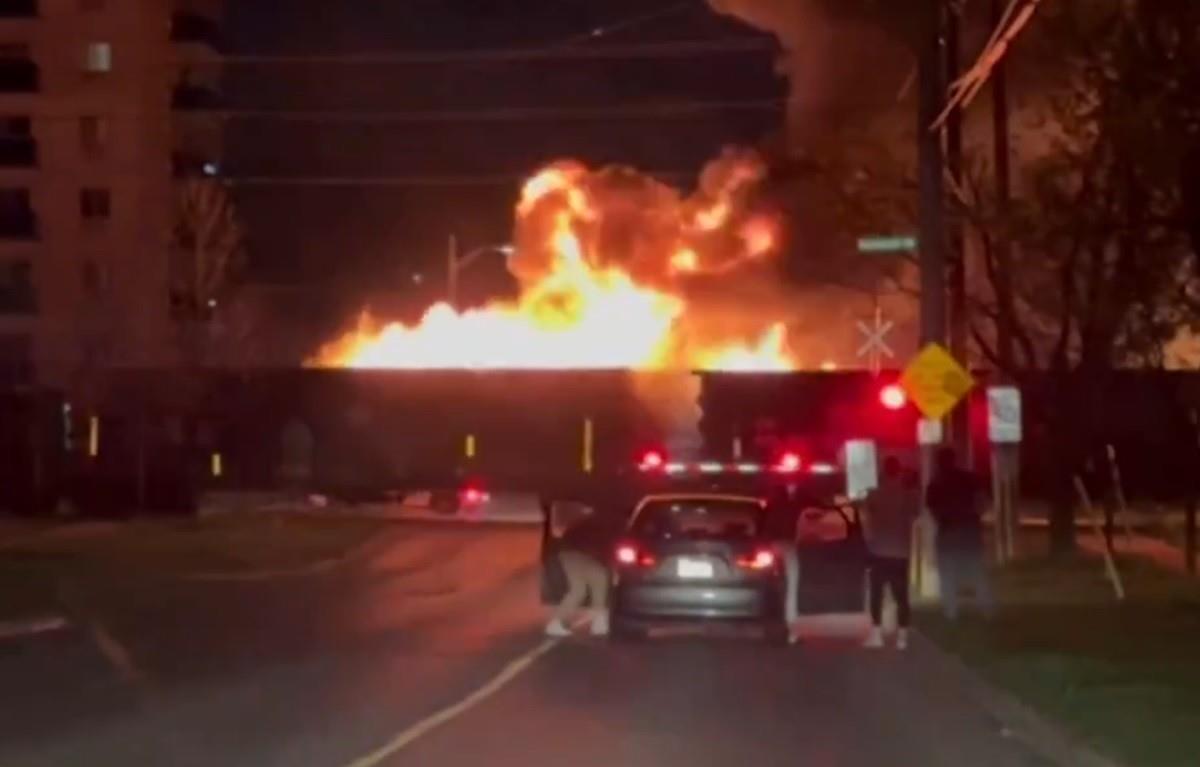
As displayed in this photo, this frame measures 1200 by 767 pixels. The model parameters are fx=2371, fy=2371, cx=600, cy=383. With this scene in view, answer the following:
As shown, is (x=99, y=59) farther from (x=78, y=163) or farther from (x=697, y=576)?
(x=697, y=576)

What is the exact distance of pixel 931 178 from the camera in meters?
29.2

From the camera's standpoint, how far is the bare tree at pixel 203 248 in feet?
226

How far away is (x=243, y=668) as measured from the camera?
2188 cm

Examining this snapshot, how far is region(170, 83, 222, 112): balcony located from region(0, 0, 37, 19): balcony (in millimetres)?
5251

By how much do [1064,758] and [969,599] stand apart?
13323 millimetres

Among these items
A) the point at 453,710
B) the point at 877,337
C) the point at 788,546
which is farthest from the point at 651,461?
the point at 453,710

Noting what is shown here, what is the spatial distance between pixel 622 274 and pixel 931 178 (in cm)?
3291

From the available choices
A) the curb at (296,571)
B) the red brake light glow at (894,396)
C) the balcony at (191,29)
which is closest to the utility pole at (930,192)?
the red brake light glow at (894,396)

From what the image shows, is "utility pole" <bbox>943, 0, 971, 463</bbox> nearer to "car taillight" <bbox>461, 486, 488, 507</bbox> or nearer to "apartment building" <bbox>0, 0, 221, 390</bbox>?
"car taillight" <bbox>461, 486, 488, 507</bbox>

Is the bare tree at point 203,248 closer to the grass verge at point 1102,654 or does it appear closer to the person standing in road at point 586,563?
the grass verge at point 1102,654

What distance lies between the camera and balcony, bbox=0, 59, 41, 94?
7444 cm

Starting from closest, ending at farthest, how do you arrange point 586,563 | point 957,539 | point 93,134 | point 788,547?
point 788,547 < point 586,563 < point 957,539 < point 93,134

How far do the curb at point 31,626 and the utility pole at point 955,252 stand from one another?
11.6 metres

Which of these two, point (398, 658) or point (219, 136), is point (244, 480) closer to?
point (219, 136)
